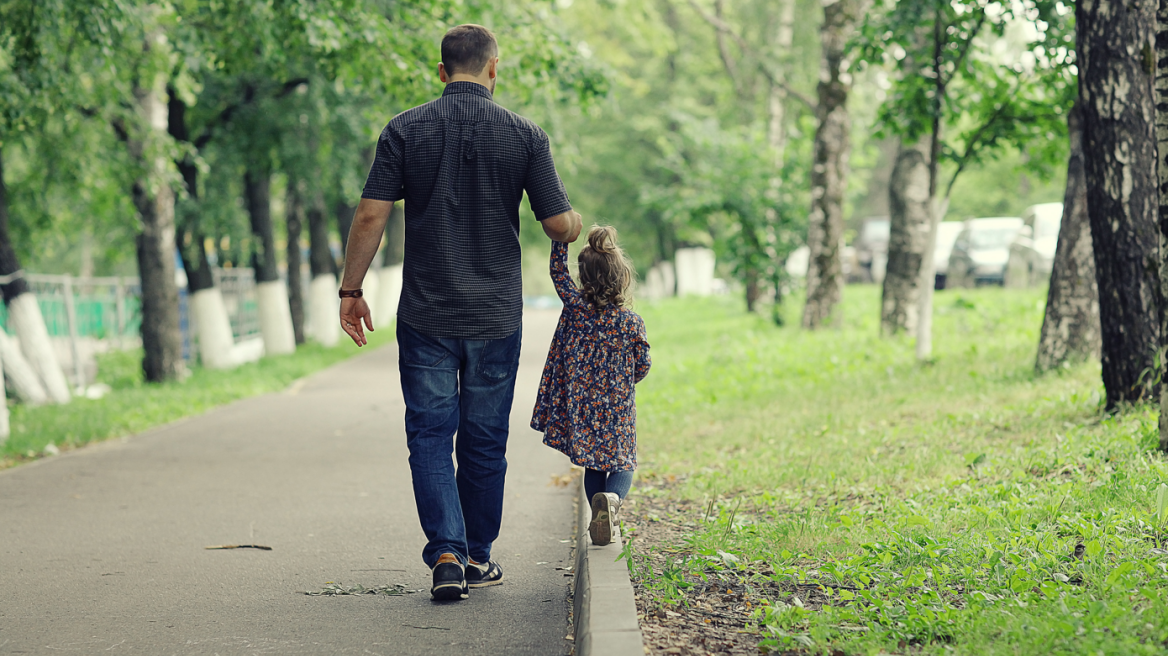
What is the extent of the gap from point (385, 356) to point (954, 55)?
12.0 meters

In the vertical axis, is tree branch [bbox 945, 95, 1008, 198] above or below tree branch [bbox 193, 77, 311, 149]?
below

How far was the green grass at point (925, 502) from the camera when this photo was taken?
3.39 metres

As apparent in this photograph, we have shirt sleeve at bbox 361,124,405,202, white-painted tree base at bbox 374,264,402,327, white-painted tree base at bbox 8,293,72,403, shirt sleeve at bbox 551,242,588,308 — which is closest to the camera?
shirt sleeve at bbox 361,124,405,202

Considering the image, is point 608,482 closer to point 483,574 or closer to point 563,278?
point 483,574

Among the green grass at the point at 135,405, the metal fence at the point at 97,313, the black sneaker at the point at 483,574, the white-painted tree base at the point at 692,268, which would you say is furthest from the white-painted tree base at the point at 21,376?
the white-painted tree base at the point at 692,268

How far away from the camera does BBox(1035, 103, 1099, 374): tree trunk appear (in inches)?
336

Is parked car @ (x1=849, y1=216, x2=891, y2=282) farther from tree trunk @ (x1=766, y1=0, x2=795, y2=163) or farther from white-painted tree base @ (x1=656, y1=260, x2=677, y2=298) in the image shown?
white-painted tree base @ (x1=656, y1=260, x2=677, y2=298)

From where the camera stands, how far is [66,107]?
10.7m

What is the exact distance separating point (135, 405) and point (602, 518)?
9036mm

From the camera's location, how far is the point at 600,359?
4473 mm

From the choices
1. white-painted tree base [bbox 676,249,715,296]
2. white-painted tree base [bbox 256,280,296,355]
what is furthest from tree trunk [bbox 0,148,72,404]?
white-painted tree base [bbox 676,249,715,296]

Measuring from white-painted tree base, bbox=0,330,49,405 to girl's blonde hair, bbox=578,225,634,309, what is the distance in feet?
33.4

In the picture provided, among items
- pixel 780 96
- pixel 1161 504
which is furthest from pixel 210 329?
pixel 780 96

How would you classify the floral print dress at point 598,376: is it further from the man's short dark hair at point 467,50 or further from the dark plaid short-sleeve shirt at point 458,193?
the man's short dark hair at point 467,50
